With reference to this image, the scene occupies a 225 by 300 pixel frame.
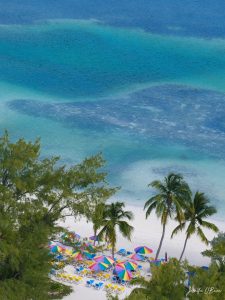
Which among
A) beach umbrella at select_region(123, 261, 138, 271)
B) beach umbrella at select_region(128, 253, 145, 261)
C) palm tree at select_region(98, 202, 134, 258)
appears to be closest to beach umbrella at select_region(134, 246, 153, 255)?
beach umbrella at select_region(128, 253, 145, 261)

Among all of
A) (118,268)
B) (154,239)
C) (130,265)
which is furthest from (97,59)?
(118,268)

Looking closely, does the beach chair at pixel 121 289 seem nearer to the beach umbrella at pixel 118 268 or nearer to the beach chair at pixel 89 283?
the beach umbrella at pixel 118 268

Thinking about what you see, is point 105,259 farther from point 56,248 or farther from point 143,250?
point 143,250

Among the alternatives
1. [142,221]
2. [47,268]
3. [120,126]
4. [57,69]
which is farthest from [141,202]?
[57,69]

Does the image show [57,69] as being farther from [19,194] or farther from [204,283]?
[204,283]

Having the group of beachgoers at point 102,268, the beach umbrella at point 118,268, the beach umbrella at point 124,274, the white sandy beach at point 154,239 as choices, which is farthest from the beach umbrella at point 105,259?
the white sandy beach at point 154,239

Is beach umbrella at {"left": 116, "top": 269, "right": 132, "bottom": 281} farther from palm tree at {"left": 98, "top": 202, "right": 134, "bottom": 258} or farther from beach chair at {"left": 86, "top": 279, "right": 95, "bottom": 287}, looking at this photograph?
beach chair at {"left": 86, "top": 279, "right": 95, "bottom": 287}
